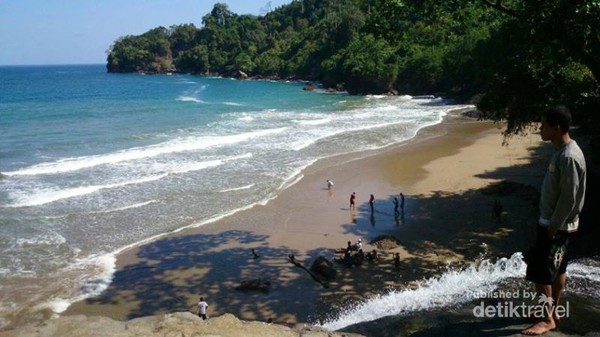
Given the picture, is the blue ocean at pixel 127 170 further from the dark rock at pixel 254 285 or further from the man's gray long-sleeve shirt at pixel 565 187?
the man's gray long-sleeve shirt at pixel 565 187

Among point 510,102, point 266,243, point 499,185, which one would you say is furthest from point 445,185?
point 266,243

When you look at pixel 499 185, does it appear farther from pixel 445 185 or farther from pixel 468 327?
pixel 468 327

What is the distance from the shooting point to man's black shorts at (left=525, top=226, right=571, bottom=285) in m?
4.75

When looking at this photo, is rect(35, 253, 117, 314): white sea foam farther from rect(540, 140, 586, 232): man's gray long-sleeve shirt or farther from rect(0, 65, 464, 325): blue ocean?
rect(540, 140, 586, 232): man's gray long-sleeve shirt

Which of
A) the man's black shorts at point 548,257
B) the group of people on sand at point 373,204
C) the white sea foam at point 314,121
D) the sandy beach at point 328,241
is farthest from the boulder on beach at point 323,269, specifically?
the white sea foam at point 314,121

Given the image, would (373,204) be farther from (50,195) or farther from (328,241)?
(50,195)

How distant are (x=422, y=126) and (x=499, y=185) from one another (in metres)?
21.0

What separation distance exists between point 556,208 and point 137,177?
22903 mm

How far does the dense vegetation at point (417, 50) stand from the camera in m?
11.3

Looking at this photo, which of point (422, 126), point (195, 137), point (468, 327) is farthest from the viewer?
point (422, 126)

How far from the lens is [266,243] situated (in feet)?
54.1

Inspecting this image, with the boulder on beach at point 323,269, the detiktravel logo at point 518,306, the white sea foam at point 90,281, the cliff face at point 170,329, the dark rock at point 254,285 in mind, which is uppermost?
the detiktravel logo at point 518,306

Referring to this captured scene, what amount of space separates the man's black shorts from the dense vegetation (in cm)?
Answer: 599

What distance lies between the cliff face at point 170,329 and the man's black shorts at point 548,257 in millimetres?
2265
